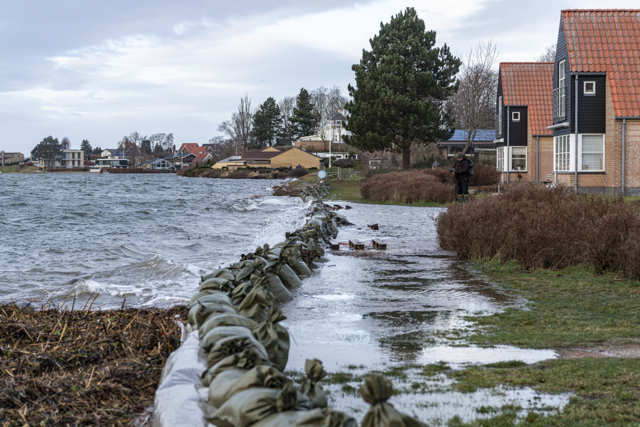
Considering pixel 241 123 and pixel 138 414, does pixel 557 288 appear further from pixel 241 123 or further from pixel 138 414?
pixel 241 123

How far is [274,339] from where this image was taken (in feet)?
13.6

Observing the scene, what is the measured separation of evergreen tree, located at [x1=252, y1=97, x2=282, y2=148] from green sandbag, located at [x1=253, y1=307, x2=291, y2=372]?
112831mm

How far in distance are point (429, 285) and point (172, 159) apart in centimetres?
16403

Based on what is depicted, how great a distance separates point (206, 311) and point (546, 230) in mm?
6096

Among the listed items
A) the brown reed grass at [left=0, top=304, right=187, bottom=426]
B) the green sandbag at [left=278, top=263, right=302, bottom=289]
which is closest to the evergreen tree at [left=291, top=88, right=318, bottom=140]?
the green sandbag at [left=278, top=263, right=302, bottom=289]

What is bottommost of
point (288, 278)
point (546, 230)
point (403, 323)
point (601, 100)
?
point (403, 323)

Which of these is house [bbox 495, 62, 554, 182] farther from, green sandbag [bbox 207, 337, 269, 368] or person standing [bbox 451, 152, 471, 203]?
green sandbag [bbox 207, 337, 269, 368]

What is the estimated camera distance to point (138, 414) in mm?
3643

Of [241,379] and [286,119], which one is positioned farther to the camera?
[286,119]

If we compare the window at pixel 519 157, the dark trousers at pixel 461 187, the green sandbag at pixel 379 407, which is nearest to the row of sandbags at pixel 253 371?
the green sandbag at pixel 379 407

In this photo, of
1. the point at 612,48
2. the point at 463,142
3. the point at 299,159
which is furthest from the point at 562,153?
the point at 299,159

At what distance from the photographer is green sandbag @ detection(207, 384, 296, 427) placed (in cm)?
→ 289

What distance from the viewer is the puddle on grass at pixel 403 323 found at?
3789mm

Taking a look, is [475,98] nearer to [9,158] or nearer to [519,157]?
[519,157]
